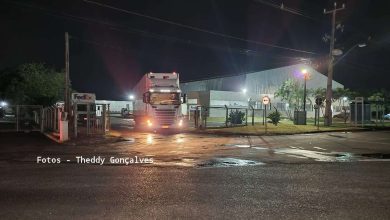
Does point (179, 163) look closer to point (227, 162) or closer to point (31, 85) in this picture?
point (227, 162)

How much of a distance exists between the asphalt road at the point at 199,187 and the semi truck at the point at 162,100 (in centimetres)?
1474

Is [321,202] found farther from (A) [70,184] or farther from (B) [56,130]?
(B) [56,130]

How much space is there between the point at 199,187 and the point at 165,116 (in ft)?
72.9

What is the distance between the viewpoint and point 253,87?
78.7m

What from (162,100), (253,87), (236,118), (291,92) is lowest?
(236,118)

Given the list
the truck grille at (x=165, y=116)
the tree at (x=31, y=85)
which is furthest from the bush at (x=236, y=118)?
the tree at (x=31, y=85)

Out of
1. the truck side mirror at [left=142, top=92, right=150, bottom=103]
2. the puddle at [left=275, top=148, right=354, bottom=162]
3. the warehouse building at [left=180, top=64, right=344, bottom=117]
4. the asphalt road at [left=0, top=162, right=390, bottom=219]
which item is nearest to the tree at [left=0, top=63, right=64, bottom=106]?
the warehouse building at [left=180, top=64, right=344, bottom=117]

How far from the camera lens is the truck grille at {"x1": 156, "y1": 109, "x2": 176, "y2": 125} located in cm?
3189

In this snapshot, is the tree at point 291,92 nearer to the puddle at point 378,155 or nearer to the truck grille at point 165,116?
the truck grille at point 165,116

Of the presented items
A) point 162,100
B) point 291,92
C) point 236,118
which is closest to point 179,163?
point 162,100

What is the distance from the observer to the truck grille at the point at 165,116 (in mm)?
31891

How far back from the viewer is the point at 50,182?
34.4 feet

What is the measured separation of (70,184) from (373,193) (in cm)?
675

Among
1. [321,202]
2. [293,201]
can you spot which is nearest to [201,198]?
[293,201]
